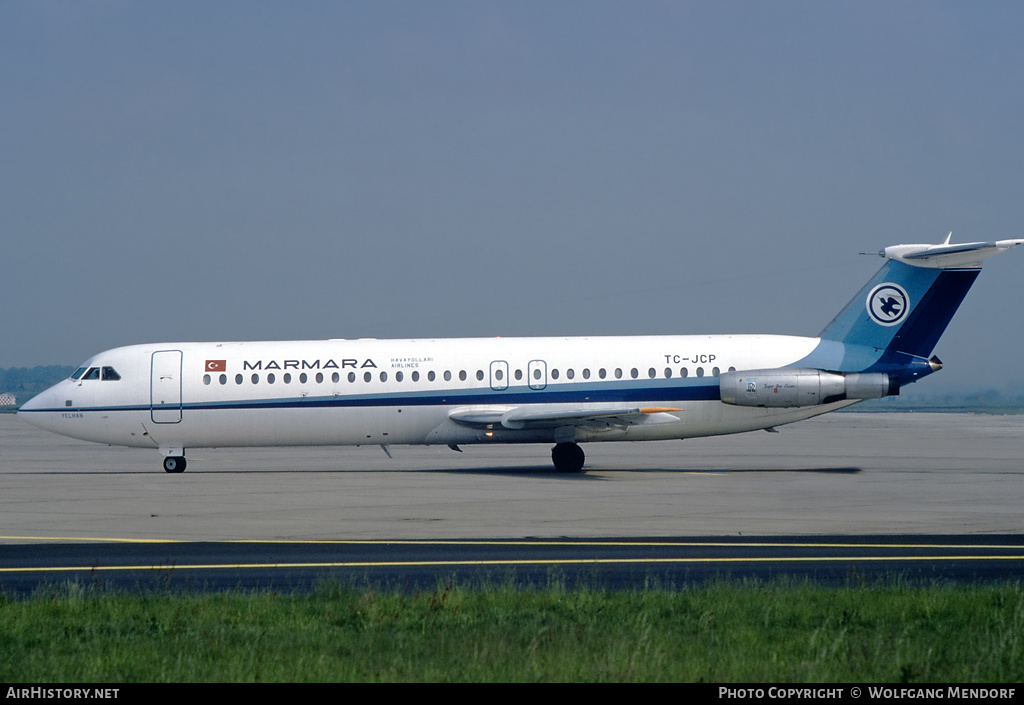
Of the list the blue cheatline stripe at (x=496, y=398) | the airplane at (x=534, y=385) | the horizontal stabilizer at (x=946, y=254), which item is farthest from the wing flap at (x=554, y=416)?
the horizontal stabilizer at (x=946, y=254)

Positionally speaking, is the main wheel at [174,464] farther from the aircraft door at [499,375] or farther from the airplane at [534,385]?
the aircraft door at [499,375]

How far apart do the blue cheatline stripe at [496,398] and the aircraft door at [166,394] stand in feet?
1.41

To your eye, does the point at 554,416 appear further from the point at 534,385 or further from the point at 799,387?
the point at 799,387

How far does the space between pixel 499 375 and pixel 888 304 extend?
10.9m

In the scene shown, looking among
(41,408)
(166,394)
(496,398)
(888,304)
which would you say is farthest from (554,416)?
(41,408)

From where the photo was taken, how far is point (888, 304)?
31000 mm

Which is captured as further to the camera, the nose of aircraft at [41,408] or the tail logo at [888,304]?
the nose of aircraft at [41,408]

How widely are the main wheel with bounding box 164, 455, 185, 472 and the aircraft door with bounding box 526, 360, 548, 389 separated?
10.0 meters

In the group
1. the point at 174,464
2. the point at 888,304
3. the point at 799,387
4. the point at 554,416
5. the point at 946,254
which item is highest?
the point at 946,254

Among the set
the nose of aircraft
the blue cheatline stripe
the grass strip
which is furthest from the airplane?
the grass strip

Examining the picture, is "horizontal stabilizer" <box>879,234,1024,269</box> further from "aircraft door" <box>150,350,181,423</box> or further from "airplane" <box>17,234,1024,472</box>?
"aircraft door" <box>150,350,181,423</box>

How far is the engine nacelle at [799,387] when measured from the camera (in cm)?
3039

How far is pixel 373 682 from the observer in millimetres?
7926

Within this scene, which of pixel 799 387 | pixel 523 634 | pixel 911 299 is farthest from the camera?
pixel 911 299
